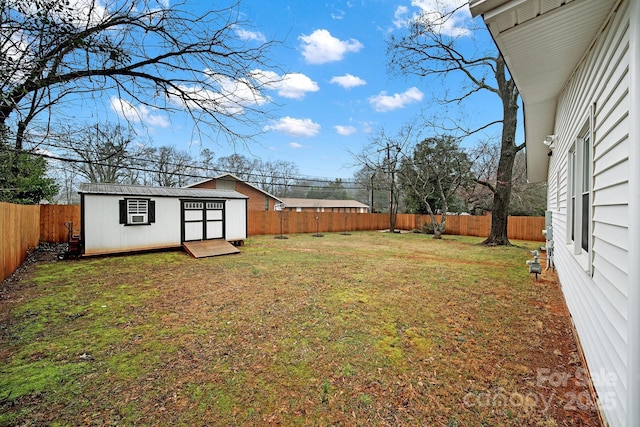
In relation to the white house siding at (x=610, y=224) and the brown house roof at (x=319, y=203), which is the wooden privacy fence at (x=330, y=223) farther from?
the white house siding at (x=610, y=224)

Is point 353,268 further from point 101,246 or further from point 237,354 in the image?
point 101,246

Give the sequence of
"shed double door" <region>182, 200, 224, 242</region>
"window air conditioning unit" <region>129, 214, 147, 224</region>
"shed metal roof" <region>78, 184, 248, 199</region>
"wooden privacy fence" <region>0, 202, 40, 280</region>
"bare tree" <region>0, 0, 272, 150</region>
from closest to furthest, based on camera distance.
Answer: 1. "bare tree" <region>0, 0, 272, 150</region>
2. "wooden privacy fence" <region>0, 202, 40, 280</region>
3. "shed metal roof" <region>78, 184, 248, 199</region>
4. "window air conditioning unit" <region>129, 214, 147, 224</region>
5. "shed double door" <region>182, 200, 224, 242</region>

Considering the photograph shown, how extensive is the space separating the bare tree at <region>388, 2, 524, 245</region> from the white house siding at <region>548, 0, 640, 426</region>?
857 centimetres

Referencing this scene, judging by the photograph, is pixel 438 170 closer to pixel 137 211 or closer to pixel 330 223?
pixel 330 223

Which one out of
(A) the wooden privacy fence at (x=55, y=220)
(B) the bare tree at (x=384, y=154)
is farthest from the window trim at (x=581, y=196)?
(A) the wooden privacy fence at (x=55, y=220)

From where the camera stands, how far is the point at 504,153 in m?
11.3

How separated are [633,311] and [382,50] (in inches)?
423

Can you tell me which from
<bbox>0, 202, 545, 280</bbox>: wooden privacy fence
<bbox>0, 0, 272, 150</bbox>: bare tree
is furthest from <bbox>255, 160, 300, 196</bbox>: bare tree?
<bbox>0, 0, 272, 150</bbox>: bare tree

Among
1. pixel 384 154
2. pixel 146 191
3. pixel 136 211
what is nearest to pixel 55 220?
pixel 136 211

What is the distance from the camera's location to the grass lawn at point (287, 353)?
1981mm

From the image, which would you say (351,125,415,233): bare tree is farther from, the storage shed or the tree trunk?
the storage shed

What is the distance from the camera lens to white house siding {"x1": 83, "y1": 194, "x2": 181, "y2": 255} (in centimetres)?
781

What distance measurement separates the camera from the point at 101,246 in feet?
26.3

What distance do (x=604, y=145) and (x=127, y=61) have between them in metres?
4.48
